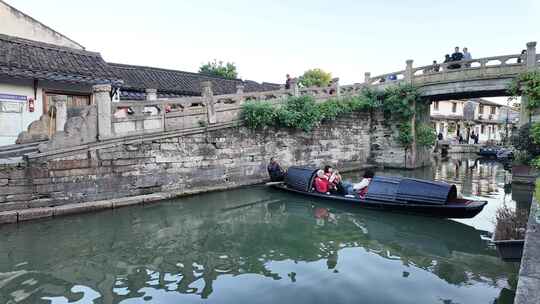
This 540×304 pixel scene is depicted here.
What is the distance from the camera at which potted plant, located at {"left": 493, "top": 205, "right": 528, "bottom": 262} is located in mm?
4617

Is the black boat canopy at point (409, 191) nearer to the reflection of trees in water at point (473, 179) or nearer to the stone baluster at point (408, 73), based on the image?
the reflection of trees in water at point (473, 179)

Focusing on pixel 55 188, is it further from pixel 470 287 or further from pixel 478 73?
pixel 478 73

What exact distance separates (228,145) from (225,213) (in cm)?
341

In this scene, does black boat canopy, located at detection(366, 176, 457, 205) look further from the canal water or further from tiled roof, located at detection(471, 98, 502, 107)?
tiled roof, located at detection(471, 98, 502, 107)

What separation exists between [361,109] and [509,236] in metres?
13.7

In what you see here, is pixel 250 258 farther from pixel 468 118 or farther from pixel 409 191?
pixel 468 118

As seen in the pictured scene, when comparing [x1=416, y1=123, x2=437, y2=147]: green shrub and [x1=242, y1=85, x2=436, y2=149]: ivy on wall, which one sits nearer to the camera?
[x1=242, y1=85, x2=436, y2=149]: ivy on wall

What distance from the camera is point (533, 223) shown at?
478 centimetres

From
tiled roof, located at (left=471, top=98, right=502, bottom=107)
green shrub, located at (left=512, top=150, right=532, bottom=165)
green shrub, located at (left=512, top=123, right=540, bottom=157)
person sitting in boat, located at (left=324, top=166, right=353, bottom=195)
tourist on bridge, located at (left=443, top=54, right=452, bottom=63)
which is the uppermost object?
tiled roof, located at (left=471, top=98, right=502, bottom=107)

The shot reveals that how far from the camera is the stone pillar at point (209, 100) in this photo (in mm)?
11203

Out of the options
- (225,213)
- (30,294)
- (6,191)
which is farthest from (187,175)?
(30,294)

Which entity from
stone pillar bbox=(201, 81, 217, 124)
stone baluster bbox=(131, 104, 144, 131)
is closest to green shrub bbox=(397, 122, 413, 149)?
stone pillar bbox=(201, 81, 217, 124)

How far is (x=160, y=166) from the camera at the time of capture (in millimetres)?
10320

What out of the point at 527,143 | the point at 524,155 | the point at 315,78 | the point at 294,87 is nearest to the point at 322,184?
the point at 294,87
